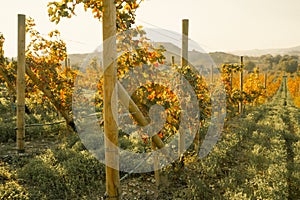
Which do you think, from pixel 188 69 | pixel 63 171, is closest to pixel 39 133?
pixel 63 171

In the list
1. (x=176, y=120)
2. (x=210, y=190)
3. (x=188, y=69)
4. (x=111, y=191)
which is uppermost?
(x=188, y=69)

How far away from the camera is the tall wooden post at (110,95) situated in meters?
2.61

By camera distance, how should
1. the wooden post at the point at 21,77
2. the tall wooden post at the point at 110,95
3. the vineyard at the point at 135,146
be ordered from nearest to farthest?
the tall wooden post at the point at 110,95
the vineyard at the point at 135,146
the wooden post at the point at 21,77

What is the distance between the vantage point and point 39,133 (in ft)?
26.2

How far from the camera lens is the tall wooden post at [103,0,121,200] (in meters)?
2.61

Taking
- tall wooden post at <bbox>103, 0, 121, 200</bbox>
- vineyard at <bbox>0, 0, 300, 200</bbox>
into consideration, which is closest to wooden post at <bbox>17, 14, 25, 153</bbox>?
vineyard at <bbox>0, 0, 300, 200</bbox>

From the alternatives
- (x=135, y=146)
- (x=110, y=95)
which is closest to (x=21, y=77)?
(x=135, y=146)

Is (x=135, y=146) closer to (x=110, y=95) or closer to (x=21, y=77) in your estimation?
(x=21, y=77)

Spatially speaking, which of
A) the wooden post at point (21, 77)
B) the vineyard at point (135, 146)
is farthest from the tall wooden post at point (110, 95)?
the wooden post at point (21, 77)

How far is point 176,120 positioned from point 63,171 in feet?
7.23

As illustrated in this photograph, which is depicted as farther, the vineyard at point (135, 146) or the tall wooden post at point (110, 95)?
the vineyard at point (135, 146)

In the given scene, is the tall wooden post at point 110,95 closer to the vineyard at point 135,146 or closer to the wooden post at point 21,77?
the vineyard at point 135,146

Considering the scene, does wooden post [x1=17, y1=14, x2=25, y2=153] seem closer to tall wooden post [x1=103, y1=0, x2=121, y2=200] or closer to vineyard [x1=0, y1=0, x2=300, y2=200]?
vineyard [x1=0, y1=0, x2=300, y2=200]

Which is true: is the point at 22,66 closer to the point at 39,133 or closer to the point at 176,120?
the point at 39,133
